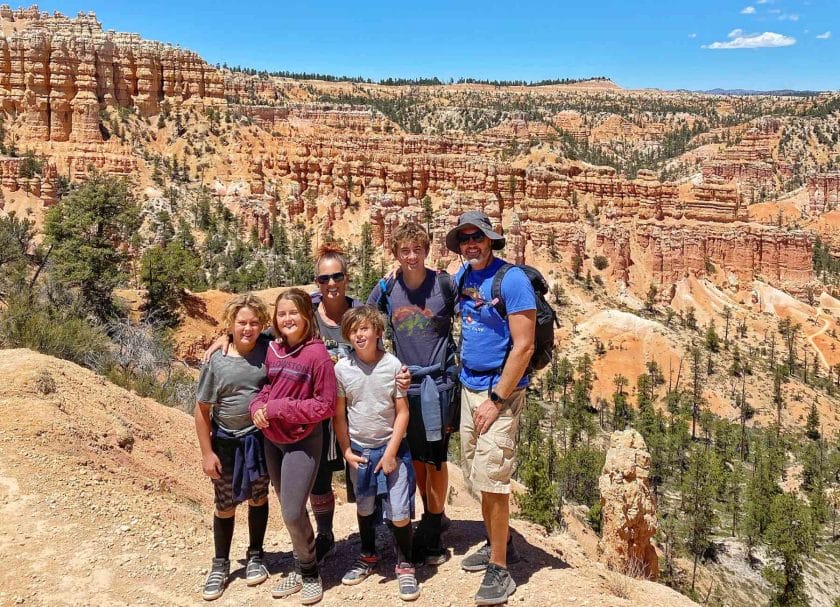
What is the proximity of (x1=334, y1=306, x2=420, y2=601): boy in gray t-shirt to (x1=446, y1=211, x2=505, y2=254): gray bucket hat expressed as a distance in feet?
2.90

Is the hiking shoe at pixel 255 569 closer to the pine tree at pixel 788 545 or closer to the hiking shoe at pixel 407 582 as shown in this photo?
the hiking shoe at pixel 407 582

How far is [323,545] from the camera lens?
5441 millimetres

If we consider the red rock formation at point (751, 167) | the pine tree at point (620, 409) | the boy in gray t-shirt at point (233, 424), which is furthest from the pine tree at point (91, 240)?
the red rock formation at point (751, 167)

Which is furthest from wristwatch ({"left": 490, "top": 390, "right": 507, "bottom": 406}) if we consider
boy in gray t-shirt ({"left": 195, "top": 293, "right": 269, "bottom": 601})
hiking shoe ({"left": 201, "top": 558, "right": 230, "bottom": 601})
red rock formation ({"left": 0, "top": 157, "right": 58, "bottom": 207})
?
red rock formation ({"left": 0, "top": 157, "right": 58, "bottom": 207})

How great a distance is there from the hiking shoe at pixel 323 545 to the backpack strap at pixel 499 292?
262 centimetres

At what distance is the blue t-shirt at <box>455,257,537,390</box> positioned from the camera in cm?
466

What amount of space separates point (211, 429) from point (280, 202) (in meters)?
43.3

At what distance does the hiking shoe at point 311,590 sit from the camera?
4762 millimetres

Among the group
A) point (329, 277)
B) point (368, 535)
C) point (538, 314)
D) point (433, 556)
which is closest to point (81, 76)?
point (329, 277)

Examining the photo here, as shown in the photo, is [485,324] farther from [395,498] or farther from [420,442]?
[395,498]

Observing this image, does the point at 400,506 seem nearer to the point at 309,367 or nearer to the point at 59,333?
the point at 309,367

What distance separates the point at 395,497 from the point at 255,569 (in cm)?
138

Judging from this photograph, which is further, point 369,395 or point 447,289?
point 447,289

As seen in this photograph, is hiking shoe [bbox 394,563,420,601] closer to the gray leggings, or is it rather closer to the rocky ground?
the rocky ground
